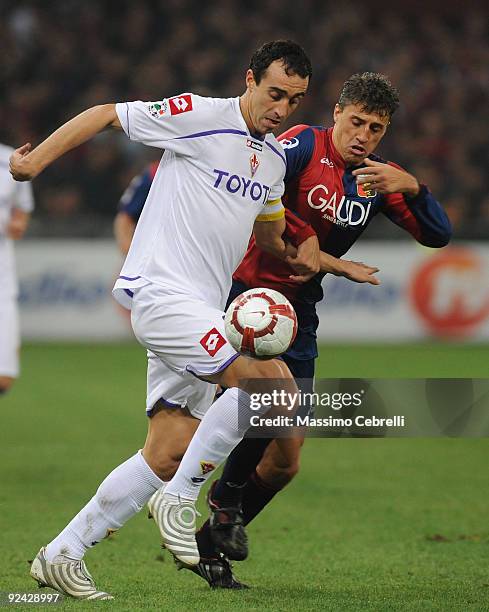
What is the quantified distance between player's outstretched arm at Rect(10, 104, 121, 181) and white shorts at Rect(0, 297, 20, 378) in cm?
324

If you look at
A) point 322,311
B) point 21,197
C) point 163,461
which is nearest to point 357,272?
point 163,461

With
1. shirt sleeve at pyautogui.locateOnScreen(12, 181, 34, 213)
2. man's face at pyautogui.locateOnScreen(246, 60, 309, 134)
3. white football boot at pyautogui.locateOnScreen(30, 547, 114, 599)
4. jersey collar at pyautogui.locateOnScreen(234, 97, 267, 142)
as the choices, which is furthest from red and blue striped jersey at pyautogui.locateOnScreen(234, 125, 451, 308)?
shirt sleeve at pyautogui.locateOnScreen(12, 181, 34, 213)

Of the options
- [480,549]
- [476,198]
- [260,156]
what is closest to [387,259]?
[476,198]

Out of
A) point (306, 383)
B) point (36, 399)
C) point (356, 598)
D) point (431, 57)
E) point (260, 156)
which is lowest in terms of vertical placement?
point (36, 399)

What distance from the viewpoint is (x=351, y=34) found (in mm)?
18891

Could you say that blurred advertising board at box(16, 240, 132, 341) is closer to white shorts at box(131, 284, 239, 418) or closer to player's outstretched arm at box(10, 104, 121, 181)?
white shorts at box(131, 284, 239, 418)

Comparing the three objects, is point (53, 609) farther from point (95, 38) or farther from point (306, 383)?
point (95, 38)

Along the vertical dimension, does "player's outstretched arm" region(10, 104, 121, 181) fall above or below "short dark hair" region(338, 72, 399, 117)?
below

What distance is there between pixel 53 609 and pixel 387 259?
11.6 meters

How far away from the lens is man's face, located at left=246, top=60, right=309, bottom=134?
4.30m

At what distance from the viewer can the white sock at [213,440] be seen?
13.9ft

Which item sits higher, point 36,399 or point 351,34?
point 351,34

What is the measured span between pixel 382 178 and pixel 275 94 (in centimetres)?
61

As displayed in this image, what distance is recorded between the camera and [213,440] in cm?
425
